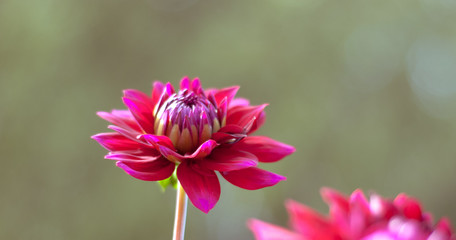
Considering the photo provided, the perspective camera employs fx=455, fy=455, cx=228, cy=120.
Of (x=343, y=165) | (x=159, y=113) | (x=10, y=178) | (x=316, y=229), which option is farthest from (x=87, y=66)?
(x=316, y=229)

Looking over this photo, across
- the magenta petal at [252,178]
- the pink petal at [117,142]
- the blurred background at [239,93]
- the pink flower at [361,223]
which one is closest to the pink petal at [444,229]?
the pink flower at [361,223]

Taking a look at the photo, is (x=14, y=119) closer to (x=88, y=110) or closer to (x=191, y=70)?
(x=88, y=110)

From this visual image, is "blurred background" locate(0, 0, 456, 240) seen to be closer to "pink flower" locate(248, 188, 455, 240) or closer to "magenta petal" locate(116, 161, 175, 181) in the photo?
"magenta petal" locate(116, 161, 175, 181)

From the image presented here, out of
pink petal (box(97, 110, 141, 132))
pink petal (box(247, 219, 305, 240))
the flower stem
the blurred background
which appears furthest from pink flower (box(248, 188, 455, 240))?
the blurred background

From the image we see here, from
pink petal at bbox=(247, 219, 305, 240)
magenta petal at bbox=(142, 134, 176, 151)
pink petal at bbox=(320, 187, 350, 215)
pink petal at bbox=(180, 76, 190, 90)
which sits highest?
pink petal at bbox=(180, 76, 190, 90)

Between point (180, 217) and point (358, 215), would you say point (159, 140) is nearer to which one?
point (180, 217)

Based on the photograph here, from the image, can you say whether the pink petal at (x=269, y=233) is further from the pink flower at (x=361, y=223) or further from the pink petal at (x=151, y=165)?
the pink petal at (x=151, y=165)
